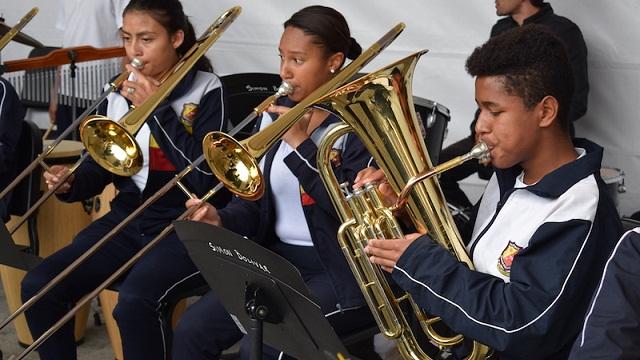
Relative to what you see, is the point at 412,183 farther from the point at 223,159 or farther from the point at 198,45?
the point at 198,45

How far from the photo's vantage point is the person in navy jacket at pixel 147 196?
9.71 ft

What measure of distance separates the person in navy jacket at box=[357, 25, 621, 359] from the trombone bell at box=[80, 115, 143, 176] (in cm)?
102

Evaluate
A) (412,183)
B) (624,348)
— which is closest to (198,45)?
(412,183)

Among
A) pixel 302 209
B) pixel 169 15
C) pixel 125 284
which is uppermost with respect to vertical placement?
pixel 169 15

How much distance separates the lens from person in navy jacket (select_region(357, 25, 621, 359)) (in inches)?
77.9

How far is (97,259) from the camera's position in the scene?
3158 mm

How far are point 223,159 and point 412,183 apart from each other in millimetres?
660

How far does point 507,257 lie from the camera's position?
211 cm

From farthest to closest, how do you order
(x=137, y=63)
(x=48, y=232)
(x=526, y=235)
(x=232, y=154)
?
(x=48, y=232) → (x=137, y=63) → (x=232, y=154) → (x=526, y=235)

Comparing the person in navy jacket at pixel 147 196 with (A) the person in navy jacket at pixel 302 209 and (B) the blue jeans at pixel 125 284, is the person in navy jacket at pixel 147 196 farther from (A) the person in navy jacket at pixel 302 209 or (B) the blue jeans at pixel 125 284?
(A) the person in navy jacket at pixel 302 209

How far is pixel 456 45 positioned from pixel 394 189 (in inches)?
78.8

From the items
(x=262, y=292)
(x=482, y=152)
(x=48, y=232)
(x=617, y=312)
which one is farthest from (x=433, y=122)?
(x=48, y=232)

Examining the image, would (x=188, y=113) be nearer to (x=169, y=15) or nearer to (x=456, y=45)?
(x=169, y=15)

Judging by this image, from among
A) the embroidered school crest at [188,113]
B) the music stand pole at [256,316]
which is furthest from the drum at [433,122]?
the music stand pole at [256,316]
